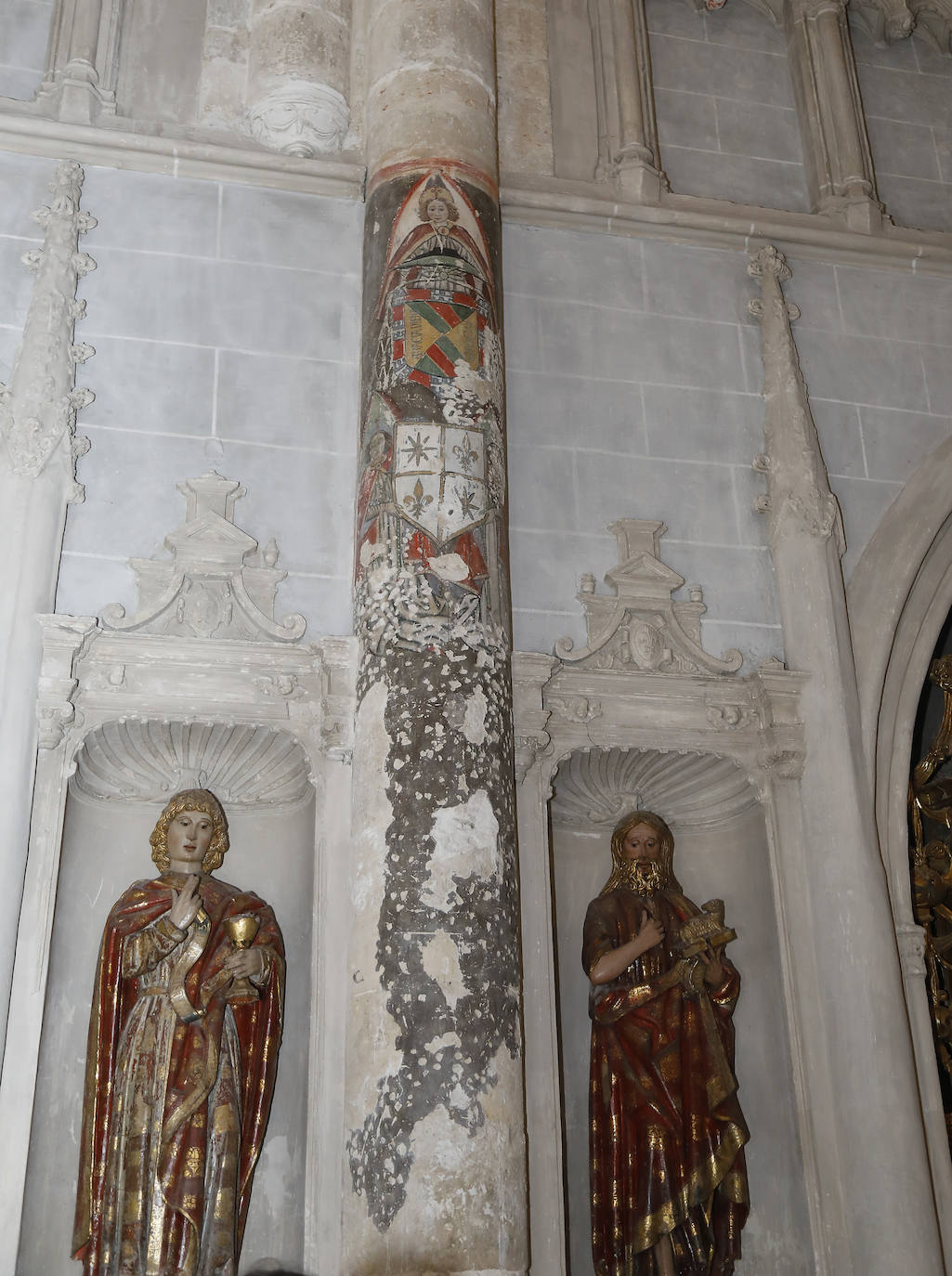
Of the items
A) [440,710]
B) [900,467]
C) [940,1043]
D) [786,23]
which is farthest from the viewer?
[786,23]

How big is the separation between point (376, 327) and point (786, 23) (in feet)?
15.7

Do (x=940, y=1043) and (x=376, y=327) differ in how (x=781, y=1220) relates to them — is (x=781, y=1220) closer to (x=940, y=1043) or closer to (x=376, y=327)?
(x=940, y=1043)

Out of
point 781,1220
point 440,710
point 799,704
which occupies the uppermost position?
point 799,704

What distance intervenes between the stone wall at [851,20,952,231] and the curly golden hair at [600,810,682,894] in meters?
4.68

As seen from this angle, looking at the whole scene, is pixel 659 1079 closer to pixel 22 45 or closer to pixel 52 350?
pixel 52 350

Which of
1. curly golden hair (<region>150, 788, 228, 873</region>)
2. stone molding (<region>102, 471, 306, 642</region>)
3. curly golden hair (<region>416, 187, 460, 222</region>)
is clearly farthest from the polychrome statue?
curly golden hair (<region>416, 187, 460, 222</region>)

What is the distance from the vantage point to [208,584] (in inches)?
276

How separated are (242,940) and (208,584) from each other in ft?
5.86

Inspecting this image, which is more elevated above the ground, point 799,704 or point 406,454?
point 406,454

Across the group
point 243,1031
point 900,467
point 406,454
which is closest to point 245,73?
point 406,454

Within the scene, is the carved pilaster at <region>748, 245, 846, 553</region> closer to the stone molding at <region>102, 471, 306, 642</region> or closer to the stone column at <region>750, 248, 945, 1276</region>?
the stone column at <region>750, 248, 945, 1276</region>

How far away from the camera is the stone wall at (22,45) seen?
8.38 metres

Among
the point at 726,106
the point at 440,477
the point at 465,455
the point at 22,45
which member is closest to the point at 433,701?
the point at 440,477

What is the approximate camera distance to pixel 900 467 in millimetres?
8398
